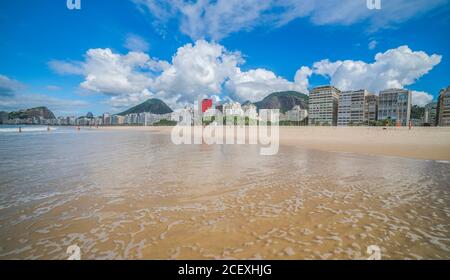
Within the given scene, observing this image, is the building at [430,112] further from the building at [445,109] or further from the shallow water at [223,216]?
the shallow water at [223,216]

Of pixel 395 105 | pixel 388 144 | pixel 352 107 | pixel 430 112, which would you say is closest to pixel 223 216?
pixel 388 144

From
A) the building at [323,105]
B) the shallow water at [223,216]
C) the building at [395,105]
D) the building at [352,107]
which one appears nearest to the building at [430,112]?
the building at [395,105]

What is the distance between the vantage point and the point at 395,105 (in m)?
102

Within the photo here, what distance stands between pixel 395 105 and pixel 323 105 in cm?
4665

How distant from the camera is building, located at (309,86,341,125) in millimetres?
141625

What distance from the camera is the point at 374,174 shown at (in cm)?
837

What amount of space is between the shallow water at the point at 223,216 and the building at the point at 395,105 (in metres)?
120

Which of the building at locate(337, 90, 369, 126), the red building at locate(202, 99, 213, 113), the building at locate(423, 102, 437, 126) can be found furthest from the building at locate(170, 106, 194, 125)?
the building at locate(423, 102, 437, 126)

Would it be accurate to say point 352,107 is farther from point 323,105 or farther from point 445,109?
point 445,109

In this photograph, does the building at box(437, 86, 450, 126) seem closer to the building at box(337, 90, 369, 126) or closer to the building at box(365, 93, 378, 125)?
the building at box(365, 93, 378, 125)

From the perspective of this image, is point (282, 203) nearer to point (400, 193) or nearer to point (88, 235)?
point (400, 193)

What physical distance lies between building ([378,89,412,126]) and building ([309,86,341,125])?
33.7 metres

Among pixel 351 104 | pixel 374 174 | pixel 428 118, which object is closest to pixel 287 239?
pixel 374 174

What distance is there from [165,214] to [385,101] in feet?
454
